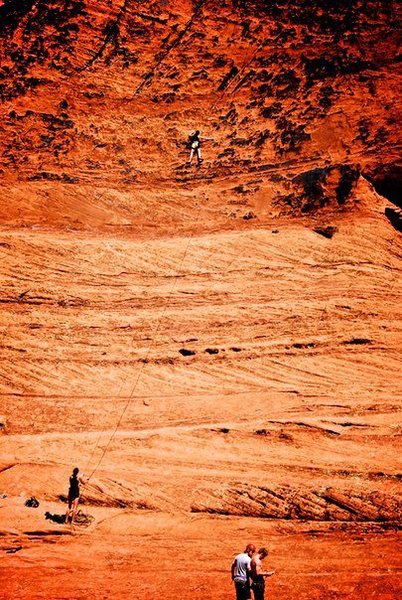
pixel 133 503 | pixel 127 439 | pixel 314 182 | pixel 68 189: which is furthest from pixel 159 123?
pixel 133 503

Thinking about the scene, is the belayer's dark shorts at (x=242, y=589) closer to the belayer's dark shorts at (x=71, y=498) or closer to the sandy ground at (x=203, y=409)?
the sandy ground at (x=203, y=409)

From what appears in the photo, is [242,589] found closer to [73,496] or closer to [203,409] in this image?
[73,496]

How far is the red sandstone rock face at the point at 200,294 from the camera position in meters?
9.95

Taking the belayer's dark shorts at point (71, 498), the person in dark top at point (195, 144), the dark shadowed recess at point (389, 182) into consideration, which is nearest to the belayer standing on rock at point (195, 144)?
the person in dark top at point (195, 144)

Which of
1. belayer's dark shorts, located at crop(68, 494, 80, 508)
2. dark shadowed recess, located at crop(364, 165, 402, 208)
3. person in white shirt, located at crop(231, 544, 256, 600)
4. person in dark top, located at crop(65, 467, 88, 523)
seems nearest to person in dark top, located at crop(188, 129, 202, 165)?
dark shadowed recess, located at crop(364, 165, 402, 208)

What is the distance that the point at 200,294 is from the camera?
571 inches

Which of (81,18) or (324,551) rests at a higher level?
(81,18)

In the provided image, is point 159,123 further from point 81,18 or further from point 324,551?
point 324,551

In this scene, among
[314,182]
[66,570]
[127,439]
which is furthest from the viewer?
[314,182]

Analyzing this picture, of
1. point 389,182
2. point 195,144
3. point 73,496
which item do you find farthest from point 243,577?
point 389,182

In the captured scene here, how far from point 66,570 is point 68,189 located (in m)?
11.4

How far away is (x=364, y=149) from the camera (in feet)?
57.3

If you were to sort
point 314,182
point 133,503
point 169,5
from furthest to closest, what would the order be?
point 169,5 → point 314,182 → point 133,503

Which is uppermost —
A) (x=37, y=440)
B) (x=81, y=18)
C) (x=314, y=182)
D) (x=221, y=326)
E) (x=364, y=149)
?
(x=81, y=18)
